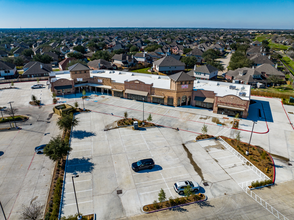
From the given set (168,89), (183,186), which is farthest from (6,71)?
(183,186)

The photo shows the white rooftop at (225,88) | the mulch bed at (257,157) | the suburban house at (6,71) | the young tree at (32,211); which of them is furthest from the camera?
the suburban house at (6,71)

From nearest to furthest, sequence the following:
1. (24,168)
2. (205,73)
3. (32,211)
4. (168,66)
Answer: (32,211)
(24,168)
(205,73)
(168,66)

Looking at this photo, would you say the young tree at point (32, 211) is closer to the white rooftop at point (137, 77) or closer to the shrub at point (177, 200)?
the shrub at point (177, 200)

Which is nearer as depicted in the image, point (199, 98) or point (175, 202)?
point (175, 202)

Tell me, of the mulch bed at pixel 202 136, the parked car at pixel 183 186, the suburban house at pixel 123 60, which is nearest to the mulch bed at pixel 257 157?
the mulch bed at pixel 202 136

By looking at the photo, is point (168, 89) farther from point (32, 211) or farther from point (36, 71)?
point (36, 71)

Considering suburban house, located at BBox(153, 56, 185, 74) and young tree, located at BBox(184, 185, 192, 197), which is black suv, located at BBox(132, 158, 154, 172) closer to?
young tree, located at BBox(184, 185, 192, 197)
